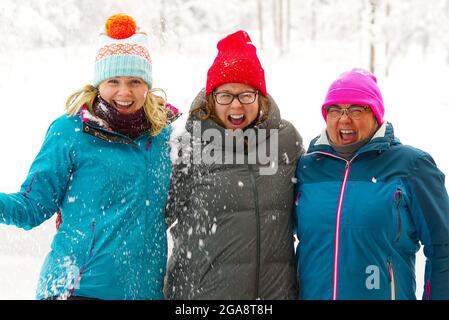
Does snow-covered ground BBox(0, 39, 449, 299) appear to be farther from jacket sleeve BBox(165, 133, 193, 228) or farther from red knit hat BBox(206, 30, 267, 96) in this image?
red knit hat BBox(206, 30, 267, 96)

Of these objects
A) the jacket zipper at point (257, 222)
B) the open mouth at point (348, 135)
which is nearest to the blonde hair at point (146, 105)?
the jacket zipper at point (257, 222)

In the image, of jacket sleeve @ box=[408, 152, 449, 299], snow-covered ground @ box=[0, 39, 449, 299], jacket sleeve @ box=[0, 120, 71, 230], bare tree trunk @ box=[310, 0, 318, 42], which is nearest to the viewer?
jacket sleeve @ box=[408, 152, 449, 299]

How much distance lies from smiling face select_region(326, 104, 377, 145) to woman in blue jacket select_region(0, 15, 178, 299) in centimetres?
116

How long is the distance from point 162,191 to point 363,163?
132 centimetres

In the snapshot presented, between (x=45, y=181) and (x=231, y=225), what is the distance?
1.20 meters

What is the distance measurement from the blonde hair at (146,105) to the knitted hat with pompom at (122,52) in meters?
0.09

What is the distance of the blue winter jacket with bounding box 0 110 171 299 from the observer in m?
3.24

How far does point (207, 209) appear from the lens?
3.44m

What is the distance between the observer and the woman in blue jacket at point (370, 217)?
3137 millimetres

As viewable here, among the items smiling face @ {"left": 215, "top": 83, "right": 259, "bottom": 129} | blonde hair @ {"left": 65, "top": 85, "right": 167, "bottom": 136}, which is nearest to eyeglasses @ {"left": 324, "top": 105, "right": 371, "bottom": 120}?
smiling face @ {"left": 215, "top": 83, "right": 259, "bottom": 129}

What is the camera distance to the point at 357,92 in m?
3.39

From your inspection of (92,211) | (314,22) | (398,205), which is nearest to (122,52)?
(92,211)

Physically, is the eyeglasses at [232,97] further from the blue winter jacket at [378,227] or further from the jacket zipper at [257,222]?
the blue winter jacket at [378,227]
